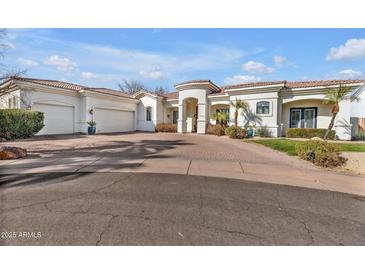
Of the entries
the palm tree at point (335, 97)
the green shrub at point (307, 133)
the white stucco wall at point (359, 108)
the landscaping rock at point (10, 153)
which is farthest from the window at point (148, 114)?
the white stucco wall at point (359, 108)

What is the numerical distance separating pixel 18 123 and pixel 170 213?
15.2 metres

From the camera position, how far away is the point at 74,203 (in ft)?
13.8

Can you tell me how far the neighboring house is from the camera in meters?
16.1

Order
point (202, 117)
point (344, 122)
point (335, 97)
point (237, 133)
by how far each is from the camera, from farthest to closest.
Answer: point (202, 117)
point (237, 133)
point (344, 122)
point (335, 97)

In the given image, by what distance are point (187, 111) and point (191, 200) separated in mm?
20312

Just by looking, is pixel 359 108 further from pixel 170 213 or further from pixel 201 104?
pixel 170 213

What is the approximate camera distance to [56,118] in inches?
713

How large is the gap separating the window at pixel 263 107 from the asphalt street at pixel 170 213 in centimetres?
1357

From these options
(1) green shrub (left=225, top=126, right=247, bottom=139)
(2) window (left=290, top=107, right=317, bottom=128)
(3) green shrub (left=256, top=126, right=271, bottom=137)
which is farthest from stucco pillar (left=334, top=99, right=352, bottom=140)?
(1) green shrub (left=225, top=126, right=247, bottom=139)

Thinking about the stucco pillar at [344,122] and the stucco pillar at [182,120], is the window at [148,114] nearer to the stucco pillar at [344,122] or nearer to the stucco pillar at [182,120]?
the stucco pillar at [182,120]

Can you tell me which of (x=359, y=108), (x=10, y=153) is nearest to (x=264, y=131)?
(x=359, y=108)

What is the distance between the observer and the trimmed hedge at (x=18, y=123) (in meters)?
13.9

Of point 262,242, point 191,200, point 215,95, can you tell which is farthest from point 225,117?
point 262,242

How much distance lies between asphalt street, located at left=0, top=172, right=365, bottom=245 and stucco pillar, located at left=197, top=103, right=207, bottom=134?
15407mm
